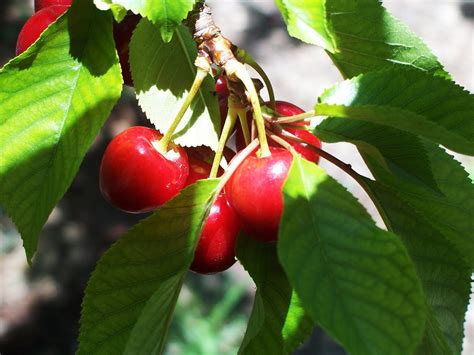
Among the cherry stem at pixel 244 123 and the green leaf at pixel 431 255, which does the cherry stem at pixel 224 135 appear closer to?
the cherry stem at pixel 244 123

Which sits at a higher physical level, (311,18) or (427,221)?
(311,18)

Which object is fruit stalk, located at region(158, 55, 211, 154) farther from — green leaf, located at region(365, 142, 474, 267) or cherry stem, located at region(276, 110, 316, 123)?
green leaf, located at region(365, 142, 474, 267)

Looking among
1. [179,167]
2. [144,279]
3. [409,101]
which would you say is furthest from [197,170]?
[409,101]

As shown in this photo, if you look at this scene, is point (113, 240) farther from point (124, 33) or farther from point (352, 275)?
point (352, 275)

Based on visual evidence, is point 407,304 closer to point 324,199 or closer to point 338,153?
point 324,199

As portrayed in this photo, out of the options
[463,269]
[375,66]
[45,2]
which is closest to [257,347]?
[463,269]

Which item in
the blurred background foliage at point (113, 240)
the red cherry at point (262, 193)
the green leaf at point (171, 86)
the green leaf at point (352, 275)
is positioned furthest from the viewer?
the blurred background foliage at point (113, 240)

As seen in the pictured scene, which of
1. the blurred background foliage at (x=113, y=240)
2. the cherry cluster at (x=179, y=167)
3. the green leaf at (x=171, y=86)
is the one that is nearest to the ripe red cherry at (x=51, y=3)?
the cherry cluster at (x=179, y=167)
